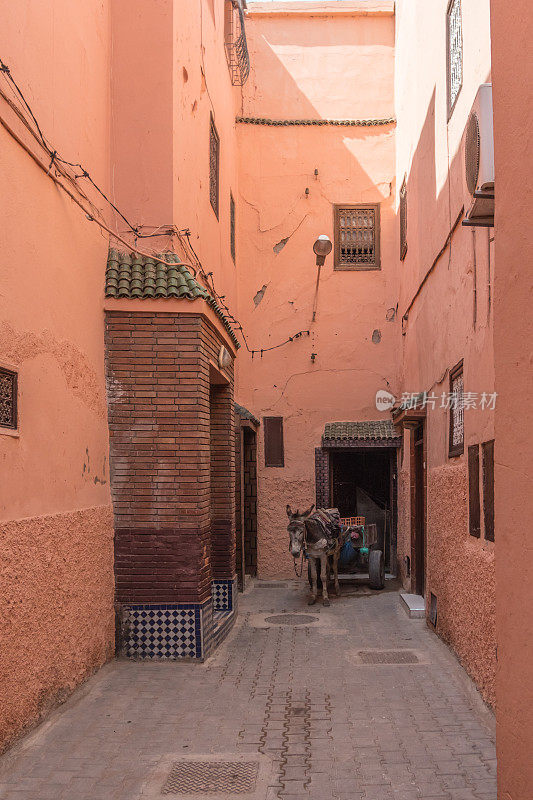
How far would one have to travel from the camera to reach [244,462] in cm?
1484

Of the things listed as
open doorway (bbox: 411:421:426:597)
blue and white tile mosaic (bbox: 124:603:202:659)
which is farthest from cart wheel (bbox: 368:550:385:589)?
blue and white tile mosaic (bbox: 124:603:202:659)

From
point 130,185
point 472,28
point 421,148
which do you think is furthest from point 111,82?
point 421,148

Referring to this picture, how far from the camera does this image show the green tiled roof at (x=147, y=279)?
7906 mm

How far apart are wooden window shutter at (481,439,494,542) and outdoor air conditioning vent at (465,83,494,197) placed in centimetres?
269

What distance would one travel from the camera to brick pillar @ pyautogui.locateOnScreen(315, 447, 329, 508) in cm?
1475

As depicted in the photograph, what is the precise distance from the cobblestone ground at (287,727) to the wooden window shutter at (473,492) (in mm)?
1449

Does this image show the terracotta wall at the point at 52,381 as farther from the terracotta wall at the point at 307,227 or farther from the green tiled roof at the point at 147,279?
the terracotta wall at the point at 307,227

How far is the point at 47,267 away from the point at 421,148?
710 centimetres

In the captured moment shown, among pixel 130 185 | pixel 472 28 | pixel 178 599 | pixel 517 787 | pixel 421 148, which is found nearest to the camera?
pixel 517 787

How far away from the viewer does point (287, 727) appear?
586cm

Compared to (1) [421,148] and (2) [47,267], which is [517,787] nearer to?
(2) [47,267]

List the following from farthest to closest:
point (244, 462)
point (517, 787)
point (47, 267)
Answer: point (244, 462) < point (47, 267) < point (517, 787)
